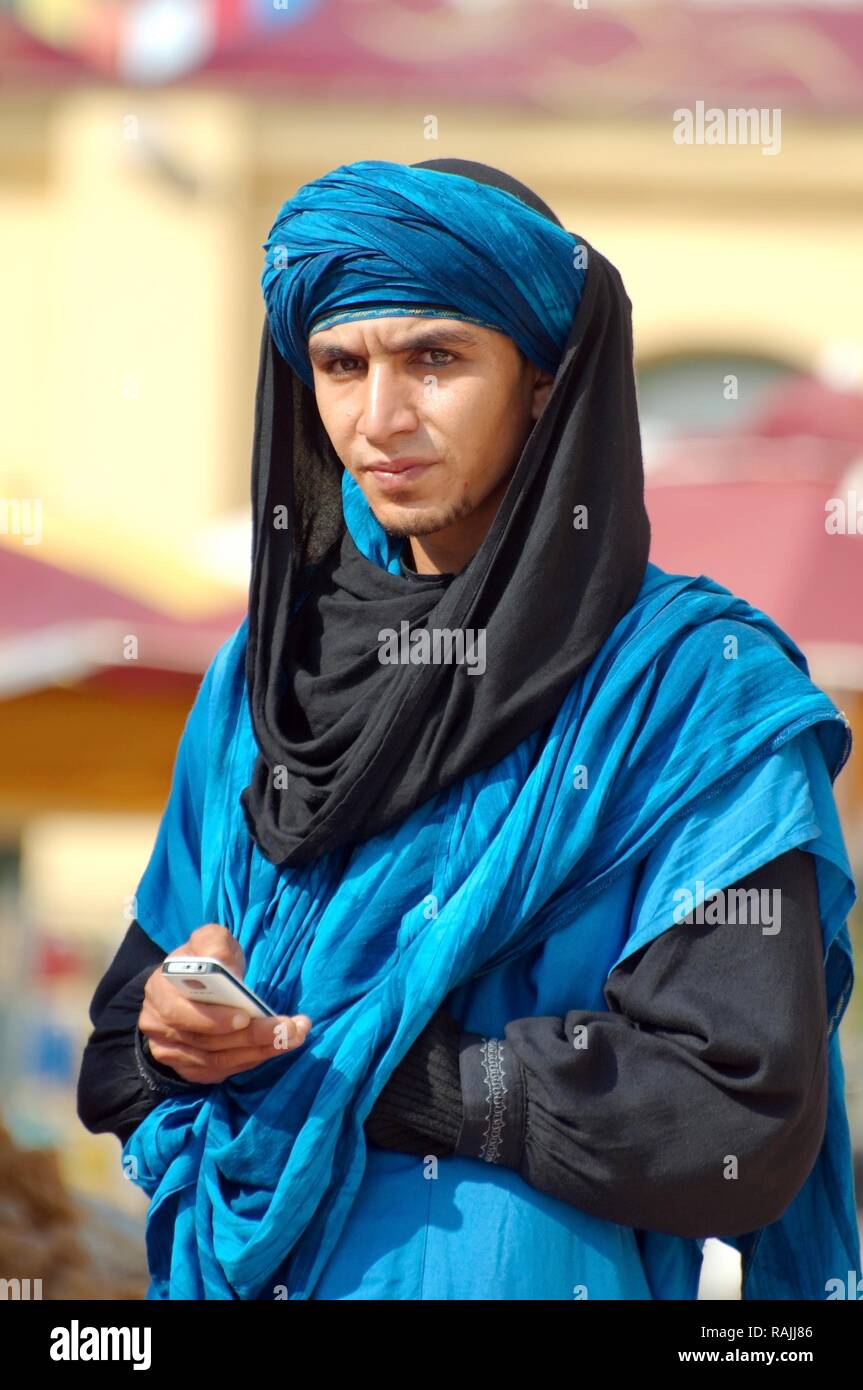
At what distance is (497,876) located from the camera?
5.00 feet

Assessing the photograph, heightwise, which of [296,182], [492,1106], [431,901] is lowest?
[492,1106]

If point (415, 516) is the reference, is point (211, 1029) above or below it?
below

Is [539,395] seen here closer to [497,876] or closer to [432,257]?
[432,257]

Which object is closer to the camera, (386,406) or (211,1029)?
(211,1029)

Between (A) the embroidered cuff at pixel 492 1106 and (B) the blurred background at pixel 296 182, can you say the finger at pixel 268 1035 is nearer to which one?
(A) the embroidered cuff at pixel 492 1106

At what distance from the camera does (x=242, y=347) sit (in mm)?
11195

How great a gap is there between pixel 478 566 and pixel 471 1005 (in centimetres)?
39

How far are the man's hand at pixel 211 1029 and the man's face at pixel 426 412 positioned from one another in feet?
1.39

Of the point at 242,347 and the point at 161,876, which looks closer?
the point at 161,876

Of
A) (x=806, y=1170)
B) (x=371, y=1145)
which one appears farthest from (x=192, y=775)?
(x=806, y=1170)

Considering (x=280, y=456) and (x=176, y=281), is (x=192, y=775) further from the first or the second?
(x=176, y=281)

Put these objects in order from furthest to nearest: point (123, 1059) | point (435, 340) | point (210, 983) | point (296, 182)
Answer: point (296, 182) → point (123, 1059) → point (435, 340) → point (210, 983)

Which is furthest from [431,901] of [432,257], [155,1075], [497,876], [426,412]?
[432,257]

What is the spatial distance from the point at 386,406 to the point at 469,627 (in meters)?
0.21
